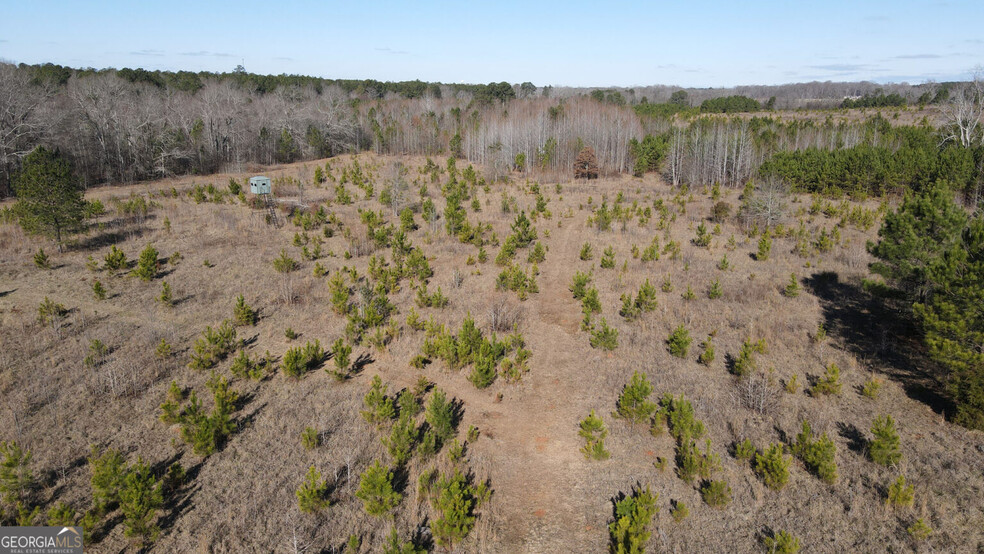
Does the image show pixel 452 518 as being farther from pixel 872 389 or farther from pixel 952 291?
pixel 952 291

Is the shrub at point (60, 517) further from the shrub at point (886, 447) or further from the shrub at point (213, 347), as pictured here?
the shrub at point (886, 447)

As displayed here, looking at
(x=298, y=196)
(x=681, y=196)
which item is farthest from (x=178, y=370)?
(x=681, y=196)

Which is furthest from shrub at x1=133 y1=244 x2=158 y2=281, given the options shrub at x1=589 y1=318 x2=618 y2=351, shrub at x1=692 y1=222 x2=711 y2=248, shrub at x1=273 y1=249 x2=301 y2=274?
shrub at x1=692 y1=222 x2=711 y2=248

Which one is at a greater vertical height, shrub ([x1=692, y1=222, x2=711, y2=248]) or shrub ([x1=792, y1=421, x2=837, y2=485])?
shrub ([x1=692, y1=222, x2=711, y2=248])

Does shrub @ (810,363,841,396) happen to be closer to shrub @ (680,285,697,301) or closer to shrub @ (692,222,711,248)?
shrub @ (680,285,697,301)

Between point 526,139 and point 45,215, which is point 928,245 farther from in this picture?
point 526,139

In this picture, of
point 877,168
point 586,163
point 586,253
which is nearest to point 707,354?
point 586,253
